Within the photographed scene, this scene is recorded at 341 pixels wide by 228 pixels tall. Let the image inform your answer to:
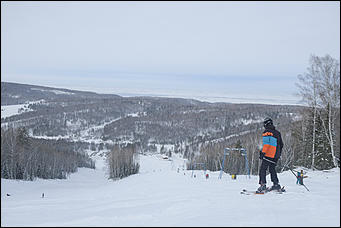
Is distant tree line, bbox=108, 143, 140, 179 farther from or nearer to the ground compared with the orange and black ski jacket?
nearer to the ground

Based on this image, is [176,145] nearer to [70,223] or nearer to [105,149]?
[105,149]

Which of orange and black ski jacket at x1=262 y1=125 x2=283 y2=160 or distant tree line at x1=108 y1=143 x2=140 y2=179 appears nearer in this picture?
orange and black ski jacket at x1=262 y1=125 x2=283 y2=160

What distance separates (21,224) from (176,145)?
140 meters

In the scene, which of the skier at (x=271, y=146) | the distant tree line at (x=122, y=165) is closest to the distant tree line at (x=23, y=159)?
the distant tree line at (x=122, y=165)

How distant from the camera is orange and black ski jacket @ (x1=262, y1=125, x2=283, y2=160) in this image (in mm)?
6871

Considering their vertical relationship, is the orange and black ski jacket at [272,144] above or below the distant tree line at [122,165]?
above

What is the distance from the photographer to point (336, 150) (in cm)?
1941

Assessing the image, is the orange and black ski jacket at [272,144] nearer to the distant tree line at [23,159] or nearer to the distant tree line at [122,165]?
the distant tree line at [23,159]

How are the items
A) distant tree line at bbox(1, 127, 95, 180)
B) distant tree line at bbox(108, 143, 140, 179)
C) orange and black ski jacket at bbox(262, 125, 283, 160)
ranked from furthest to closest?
distant tree line at bbox(108, 143, 140, 179), distant tree line at bbox(1, 127, 95, 180), orange and black ski jacket at bbox(262, 125, 283, 160)

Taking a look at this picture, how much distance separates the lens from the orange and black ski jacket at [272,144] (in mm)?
6871

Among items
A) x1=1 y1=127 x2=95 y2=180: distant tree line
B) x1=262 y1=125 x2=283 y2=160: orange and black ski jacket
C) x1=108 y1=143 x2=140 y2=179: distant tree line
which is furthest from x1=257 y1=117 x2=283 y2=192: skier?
x1=108 y1=143 x2=140 y2=179: distant tree line

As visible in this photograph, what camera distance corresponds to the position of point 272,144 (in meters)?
6.89

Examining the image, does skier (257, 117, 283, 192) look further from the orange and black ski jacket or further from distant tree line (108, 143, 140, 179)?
distant tree line (108, 143, 140, 179)

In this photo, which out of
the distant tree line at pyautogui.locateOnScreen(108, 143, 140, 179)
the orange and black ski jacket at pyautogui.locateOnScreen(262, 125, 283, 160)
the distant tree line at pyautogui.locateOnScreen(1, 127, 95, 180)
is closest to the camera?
the orange and black ski jacket at pyautogui.locateOnScreen(262, 125, 283, 160)
